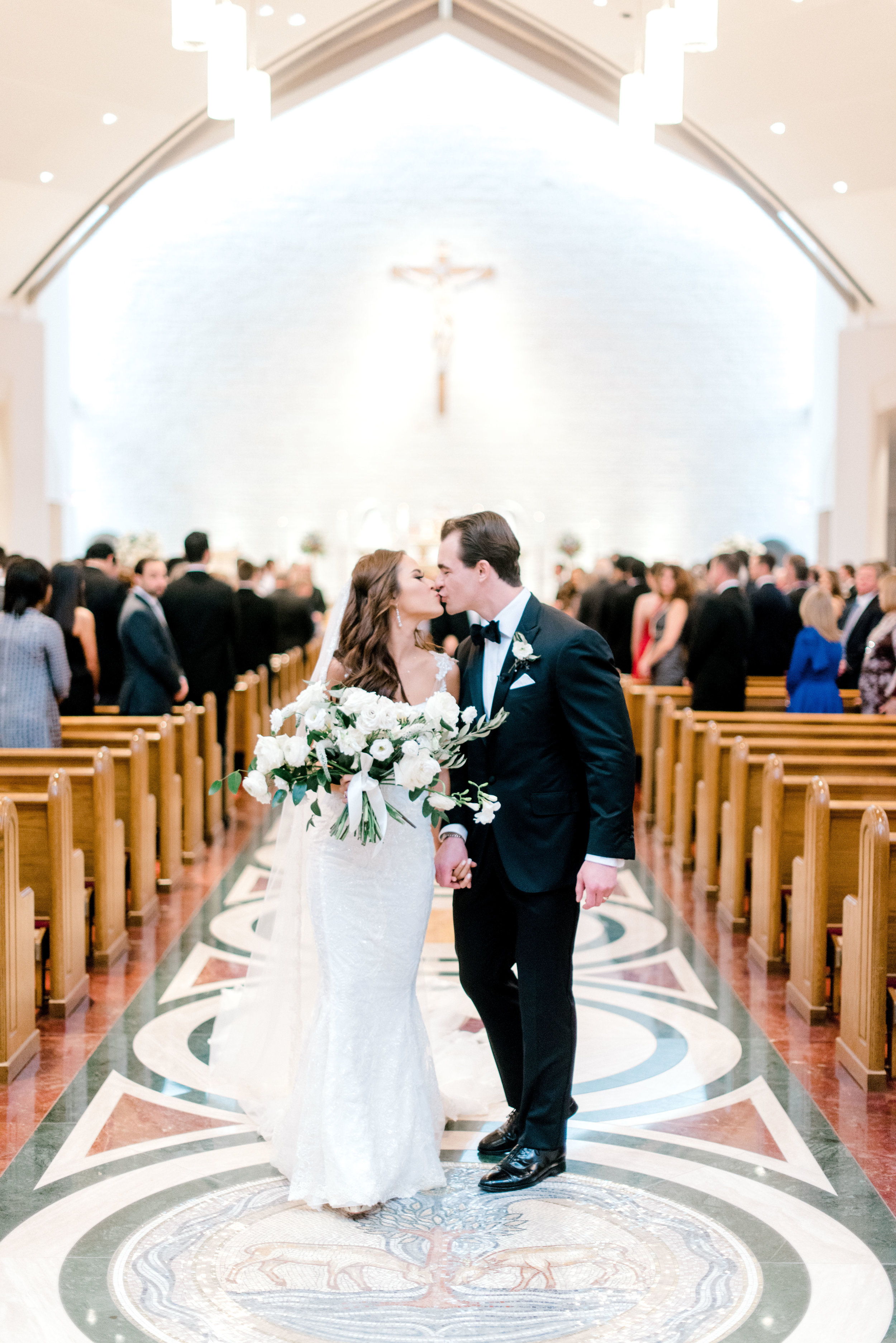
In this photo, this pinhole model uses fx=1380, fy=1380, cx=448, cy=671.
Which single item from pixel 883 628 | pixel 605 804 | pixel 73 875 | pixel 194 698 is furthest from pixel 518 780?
pixel 194 698

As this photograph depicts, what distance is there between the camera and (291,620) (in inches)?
574

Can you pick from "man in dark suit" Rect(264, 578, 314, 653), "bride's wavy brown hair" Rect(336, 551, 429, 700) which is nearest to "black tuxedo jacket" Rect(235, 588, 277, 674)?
"man in dark suit" Rect(264, 578, 314, 653)

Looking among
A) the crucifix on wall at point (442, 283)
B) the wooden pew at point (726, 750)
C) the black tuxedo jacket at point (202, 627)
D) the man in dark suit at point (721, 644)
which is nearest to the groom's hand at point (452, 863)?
the wooden pew at point (726, 750)

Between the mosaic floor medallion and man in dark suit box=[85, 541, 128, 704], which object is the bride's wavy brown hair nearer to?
the mosaic floor medallion

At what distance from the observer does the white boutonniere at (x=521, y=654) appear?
135 inches

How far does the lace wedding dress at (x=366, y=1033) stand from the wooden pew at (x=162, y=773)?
11.2ft

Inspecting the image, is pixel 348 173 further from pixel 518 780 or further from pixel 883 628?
pixel 518 780

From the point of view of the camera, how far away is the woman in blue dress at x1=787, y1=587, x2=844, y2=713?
7828 millimetres

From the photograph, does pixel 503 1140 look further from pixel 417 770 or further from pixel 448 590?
pixel 448 590

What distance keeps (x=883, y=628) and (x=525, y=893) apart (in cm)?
505

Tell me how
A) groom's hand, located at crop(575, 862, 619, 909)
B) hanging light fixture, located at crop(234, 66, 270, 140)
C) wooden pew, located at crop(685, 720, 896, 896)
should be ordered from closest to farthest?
groom's hand, located at crop(575, 862, 619, 909)
wooden pew, located at crop(685, 720, 896, 896)
hanging light fixture, located at crop(234, 66, 270, 140)

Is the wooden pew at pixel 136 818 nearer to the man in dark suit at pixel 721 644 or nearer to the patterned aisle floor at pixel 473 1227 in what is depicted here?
the patterned aisle floor at pixel 473 1227

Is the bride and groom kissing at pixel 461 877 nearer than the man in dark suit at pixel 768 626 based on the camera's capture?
Yes

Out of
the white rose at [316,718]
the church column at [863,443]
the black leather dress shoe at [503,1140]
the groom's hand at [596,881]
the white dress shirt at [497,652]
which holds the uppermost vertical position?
the church column at [863,443]
